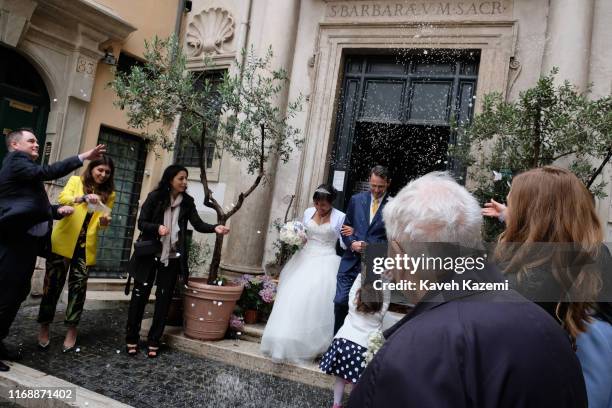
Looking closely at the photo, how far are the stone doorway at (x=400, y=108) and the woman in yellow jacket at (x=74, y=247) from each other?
364 cm

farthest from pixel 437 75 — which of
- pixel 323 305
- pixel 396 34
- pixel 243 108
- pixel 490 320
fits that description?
pixel 490 320

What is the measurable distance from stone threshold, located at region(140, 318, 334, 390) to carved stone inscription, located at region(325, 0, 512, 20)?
16.5 feet

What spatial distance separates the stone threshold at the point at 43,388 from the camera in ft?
11.0

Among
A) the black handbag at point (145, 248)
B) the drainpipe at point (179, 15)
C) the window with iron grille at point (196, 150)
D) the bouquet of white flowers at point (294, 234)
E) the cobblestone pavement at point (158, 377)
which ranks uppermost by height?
the drainpipe at point (179, 15)

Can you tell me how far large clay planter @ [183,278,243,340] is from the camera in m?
4.97

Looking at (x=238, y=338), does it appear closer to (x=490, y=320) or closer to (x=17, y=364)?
(x=17, y=364)

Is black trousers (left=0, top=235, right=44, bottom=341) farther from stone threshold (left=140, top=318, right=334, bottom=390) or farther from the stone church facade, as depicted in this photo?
the stone church facade

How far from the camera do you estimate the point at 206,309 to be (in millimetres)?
5016

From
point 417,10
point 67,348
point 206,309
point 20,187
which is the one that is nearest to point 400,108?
point 417,10

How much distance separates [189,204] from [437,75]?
4.22m

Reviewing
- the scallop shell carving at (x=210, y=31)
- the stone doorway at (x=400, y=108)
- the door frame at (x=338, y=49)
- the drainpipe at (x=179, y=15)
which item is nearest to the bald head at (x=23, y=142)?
the door frame at (x=338, y=49)

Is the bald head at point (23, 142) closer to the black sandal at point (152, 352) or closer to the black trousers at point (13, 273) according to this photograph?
the black trousers at point (13, 273)

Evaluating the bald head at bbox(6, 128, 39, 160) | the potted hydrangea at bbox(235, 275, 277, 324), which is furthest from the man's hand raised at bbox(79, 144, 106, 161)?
the potted hydrangea at bbox(235, 275, 277, 324)

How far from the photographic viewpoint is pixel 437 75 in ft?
22.1
